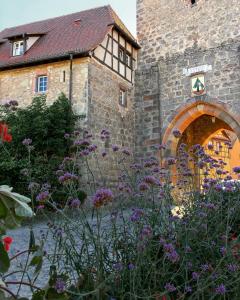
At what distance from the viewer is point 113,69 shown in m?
13.6

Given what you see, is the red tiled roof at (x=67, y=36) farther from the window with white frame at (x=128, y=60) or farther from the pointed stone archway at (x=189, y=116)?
the pointed stone archway at (x=189, y=116)

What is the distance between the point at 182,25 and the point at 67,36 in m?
4.47

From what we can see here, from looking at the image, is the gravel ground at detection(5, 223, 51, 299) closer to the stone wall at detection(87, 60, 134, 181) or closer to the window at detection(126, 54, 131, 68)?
the stone wall at detection(87, 60, 134, 181)

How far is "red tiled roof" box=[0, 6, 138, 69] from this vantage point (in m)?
12.9

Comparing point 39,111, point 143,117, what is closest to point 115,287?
point 39,111

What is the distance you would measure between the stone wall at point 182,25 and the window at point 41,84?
4.31 m

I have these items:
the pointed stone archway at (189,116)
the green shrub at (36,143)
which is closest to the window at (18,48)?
the green shrub at (36,143)

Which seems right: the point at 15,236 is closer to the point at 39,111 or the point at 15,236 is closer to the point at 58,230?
the point at 39,111

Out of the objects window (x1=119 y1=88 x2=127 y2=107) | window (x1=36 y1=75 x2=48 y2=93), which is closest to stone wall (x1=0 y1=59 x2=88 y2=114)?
window (x1=36 y1=75 x2=48 y2=93)

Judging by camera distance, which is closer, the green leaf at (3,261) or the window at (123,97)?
the green leaf at (3,261)

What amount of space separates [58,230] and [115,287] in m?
0.58

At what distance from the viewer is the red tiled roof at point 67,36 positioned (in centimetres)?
1285

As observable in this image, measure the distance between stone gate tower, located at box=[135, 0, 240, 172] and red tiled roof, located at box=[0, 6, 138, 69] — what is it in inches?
46.7

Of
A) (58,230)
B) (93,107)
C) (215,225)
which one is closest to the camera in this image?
(58,230)
